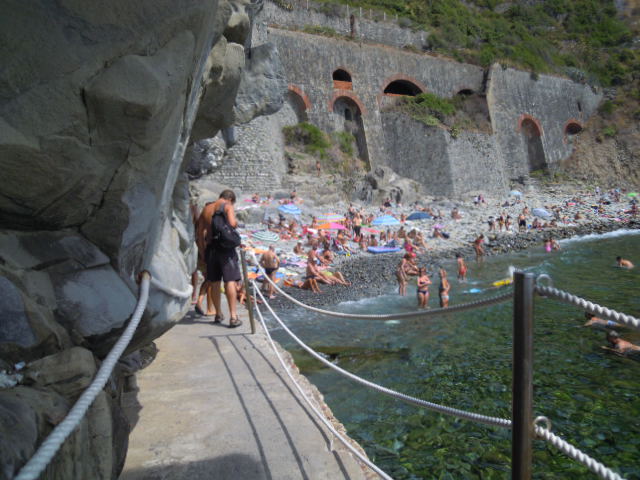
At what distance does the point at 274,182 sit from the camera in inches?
794

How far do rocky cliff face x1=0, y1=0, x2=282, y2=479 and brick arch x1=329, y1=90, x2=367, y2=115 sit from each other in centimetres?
2312

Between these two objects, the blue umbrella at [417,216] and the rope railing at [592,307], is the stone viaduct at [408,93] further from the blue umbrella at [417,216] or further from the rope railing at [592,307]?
the rope railing at [592,307]

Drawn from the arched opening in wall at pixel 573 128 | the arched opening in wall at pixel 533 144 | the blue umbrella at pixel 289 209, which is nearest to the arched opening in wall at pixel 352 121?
the blue umbrella at pixel 289 209

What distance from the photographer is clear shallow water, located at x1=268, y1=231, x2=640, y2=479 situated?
3.99 m

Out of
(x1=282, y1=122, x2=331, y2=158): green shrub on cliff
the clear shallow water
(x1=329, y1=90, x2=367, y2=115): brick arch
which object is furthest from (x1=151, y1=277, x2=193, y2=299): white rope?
(x1=329, y1=90, x2=367, y2=115): brick arch

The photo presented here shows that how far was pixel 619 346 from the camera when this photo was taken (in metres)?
6.38

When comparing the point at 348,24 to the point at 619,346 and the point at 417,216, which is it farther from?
the point at 619,346

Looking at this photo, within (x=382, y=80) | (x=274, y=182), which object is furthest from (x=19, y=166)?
(x=382, y=80)

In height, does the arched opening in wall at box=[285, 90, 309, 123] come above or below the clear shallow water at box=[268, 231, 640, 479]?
above

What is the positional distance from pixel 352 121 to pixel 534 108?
14.8 meters

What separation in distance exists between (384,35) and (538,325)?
2584 centimetres

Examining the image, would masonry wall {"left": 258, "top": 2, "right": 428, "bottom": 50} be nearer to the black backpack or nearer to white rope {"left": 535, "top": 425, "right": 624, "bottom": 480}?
the black backpack

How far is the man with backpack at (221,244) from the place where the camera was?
443cm

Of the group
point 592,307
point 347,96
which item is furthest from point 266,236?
point 347,96
